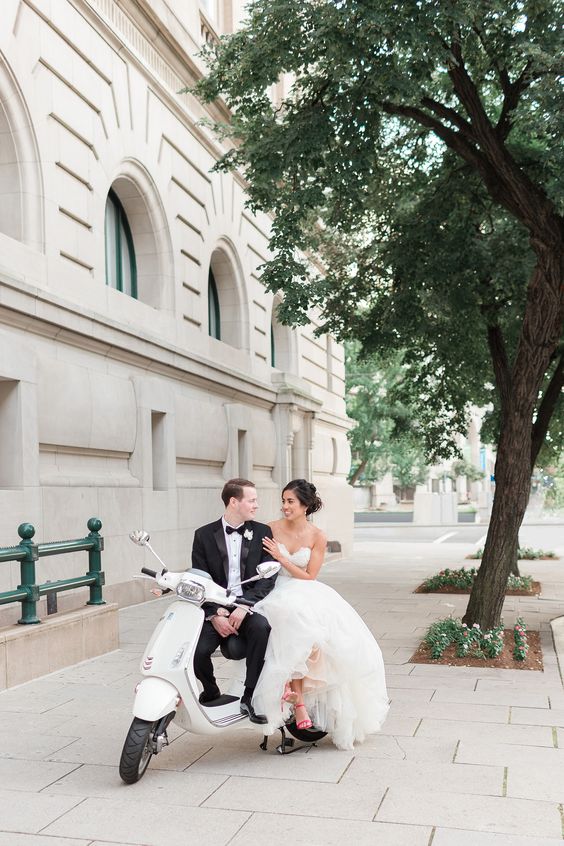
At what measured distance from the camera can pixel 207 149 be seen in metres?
17.2

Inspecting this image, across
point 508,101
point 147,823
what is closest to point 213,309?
point 508,101

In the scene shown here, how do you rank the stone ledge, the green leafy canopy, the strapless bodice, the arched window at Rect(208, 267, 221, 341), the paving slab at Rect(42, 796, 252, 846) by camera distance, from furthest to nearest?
the arched window at Rect(208, 267, 221, 341) → the green leafy canopy → the stone ledge → the strapless bodice → the paving slab at Rect(42, 796, 252, 846)

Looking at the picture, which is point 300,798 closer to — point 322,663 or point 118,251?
point 322,663

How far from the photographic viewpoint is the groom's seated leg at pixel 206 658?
5531 mm

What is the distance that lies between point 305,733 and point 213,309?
563 inches

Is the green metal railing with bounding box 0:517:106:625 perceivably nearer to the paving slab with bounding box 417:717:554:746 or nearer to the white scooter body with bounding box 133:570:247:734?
the white scooter body with bounding box 133:570:247:734

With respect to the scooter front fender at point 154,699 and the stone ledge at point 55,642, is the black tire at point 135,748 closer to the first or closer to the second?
the scooter front fender at point 154,699

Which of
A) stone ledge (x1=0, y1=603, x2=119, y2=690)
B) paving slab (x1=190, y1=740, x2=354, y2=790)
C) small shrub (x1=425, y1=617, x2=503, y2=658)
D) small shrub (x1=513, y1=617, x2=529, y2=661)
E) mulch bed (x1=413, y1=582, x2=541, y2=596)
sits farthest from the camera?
mulch bed (x1=413, y1=582, x2=541, y2=596)

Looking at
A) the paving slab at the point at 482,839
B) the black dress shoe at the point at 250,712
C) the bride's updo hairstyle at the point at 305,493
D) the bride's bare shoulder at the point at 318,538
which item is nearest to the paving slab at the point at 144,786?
the black dress shoe at the point at 250,712

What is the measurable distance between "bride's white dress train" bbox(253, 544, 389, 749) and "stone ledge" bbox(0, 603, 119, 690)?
2860 millimetres

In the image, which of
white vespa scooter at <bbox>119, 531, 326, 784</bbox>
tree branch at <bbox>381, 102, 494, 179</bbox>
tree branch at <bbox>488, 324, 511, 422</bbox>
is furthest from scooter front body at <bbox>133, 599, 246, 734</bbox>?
tree branch at <bbox>488, 324, 511, 422</bbox>

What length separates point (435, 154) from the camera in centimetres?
1487

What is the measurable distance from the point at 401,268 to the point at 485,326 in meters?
2.00

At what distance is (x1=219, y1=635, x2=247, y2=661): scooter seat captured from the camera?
18.4 feet
